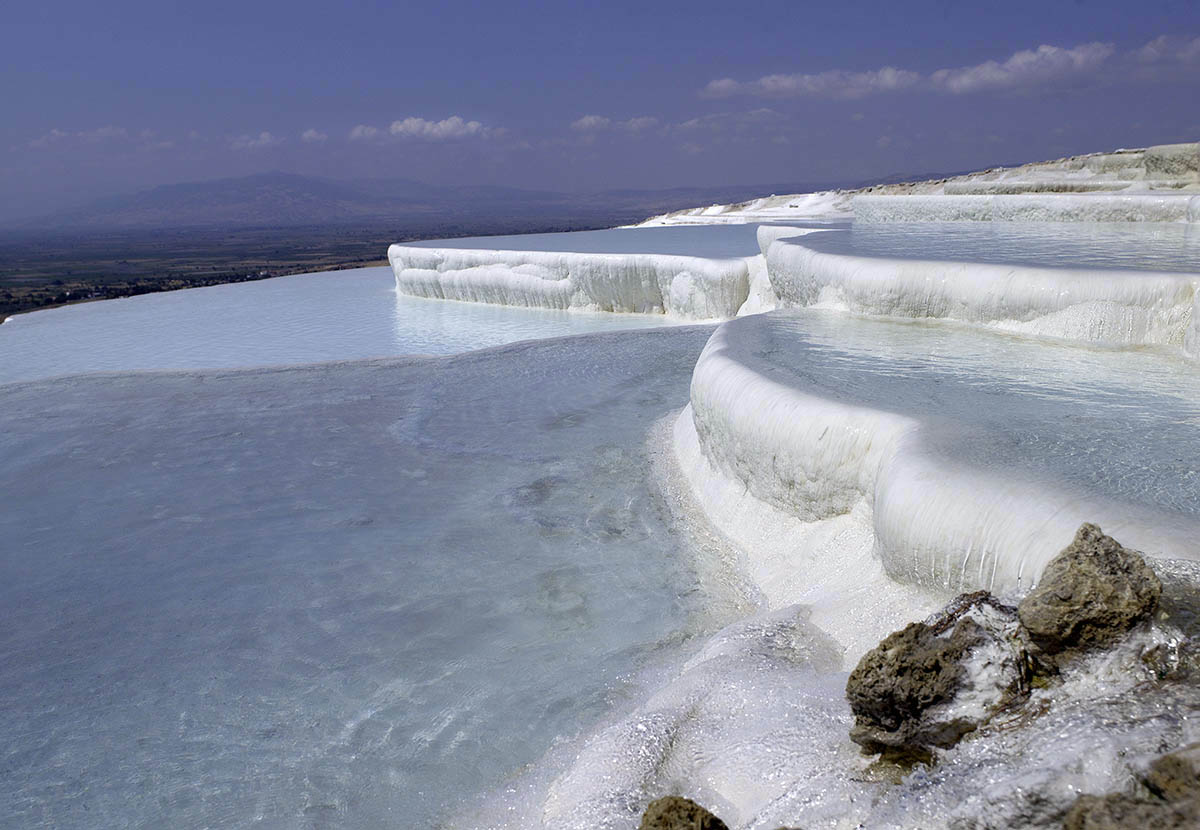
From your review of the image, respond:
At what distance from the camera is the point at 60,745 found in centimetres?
295

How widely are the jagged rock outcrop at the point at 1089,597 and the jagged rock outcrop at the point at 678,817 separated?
2.88ft

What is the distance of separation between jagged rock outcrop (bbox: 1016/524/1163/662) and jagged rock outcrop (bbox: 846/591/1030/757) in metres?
0.09

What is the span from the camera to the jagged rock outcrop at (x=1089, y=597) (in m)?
1.99

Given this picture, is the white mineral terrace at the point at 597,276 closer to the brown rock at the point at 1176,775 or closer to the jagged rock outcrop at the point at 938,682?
the jagged rock outcrop at the point at 938,682

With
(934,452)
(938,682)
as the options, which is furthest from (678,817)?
(934,452)

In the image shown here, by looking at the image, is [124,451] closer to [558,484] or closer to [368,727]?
[558,484]

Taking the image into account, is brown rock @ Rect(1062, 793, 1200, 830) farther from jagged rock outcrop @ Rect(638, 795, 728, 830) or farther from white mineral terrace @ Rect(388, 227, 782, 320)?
white mineral terrace @ Rect(388, 227, 782, 320)

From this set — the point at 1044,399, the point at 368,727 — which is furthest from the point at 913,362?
the point at 368,727

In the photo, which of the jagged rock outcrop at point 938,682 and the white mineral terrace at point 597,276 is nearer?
the jagged rock outcrop at point 938,682

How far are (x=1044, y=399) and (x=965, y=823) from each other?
256 centimetres

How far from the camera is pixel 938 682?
212 cm

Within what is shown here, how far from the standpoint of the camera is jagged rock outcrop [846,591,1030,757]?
6.83 ft

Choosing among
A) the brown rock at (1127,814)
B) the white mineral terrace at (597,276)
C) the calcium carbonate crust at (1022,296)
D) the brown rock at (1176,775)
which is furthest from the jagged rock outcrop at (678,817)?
the white mineral terrace at (597,276)

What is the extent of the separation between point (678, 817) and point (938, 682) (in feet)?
2.33
